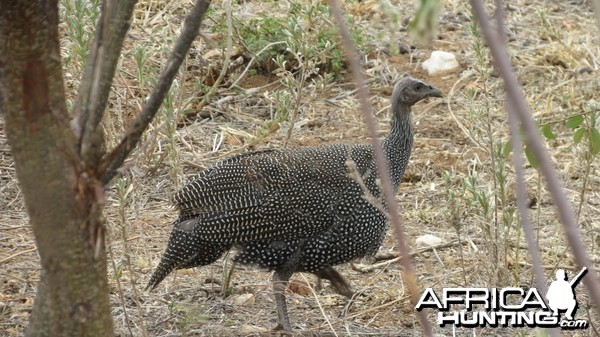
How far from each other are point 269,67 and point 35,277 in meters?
2.93

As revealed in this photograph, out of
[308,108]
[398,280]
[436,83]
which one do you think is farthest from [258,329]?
[436,83]

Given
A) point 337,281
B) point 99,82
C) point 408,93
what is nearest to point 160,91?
point 99,82

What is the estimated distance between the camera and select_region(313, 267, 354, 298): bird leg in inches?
180

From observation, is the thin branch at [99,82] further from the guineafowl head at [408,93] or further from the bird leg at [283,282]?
the guineafowl head at [408,93]

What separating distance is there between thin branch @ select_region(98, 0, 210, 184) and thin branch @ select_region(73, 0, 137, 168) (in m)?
0.04

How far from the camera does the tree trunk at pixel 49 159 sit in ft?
7.13

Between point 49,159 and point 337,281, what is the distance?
2.51 m

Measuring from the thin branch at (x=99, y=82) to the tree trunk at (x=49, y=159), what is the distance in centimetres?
3

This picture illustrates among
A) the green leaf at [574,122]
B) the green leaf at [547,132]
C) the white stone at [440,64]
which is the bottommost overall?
the green leaf at [547,132]

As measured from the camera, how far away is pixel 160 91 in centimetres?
230

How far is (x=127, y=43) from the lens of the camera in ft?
23.8

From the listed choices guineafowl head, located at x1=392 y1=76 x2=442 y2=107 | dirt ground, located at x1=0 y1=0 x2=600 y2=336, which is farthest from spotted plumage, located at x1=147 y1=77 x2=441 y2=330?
guineafowl head, located at x1=392 y1=76 x2=442 y2=107

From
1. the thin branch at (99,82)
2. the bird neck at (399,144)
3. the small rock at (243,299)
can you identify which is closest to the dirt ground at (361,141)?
the small rock at (243,299)

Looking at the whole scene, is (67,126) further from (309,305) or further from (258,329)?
(309,305)
